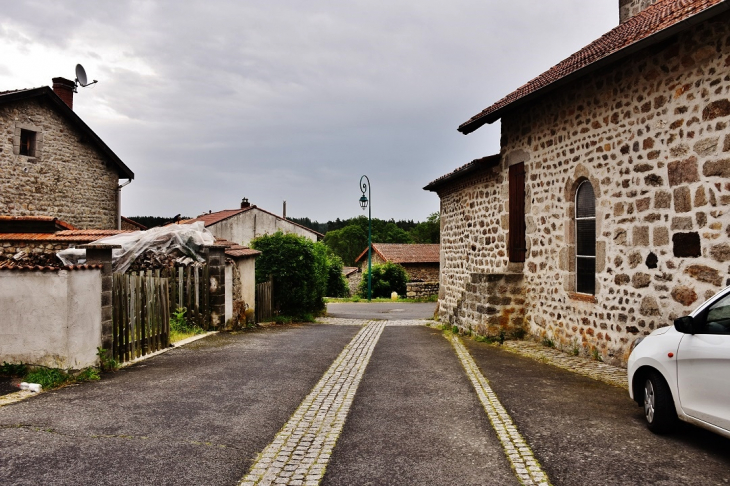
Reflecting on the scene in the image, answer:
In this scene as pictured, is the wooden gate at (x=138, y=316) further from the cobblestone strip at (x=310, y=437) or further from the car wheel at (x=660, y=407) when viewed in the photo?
the car wheel at (x=660, y=407)

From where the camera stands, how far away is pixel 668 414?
4.70 meters

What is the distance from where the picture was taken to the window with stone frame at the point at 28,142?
17969mm

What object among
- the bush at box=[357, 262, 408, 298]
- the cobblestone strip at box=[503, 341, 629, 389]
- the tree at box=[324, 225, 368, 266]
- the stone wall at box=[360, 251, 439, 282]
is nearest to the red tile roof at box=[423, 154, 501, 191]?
the cobblestone strip at box=[503, 341, 629, 389]

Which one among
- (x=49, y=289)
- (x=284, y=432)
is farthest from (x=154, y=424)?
(x=49, y=289)

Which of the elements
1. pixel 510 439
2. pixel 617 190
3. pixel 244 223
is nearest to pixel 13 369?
pixel 510 439

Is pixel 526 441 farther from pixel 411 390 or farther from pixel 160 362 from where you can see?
pixel 160 362

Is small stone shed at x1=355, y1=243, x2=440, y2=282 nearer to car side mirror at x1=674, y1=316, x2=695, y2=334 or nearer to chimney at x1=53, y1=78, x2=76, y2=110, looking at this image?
chimney at x1=53, y1=78, x2=76, y2=110

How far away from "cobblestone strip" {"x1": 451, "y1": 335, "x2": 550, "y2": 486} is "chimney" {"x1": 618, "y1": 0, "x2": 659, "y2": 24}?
30.3 feet

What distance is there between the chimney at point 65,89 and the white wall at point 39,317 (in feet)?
54.4

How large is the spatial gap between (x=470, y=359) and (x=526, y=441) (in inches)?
169

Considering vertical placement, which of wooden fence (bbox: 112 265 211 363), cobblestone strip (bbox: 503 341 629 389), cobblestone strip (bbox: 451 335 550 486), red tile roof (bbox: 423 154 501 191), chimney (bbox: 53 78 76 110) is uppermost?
chimney (bbox: 53 78 76 110)

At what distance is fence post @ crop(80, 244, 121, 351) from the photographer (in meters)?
7.34

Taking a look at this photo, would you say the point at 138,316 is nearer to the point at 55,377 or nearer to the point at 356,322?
the point at 55,377

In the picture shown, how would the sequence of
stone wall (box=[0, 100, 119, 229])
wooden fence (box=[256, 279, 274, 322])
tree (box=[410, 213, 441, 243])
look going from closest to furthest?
wooden fence (box=[256, 279, 274, 322]) < stone wall (box=[0, 100, 119, 229]) < tree (box=[410, 213, 441, 243])
